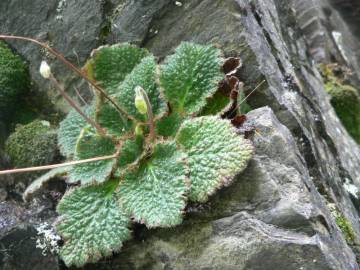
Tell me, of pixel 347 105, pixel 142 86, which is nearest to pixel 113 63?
pixel 142 86

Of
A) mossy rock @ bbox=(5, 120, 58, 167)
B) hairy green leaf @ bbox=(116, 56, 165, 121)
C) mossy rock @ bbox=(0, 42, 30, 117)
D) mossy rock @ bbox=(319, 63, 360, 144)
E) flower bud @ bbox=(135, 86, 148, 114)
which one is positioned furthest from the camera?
mossy rock @ bbox=(319, 63, 360, 144)

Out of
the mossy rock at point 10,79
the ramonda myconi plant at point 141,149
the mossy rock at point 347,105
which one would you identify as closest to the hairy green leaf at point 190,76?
the ramonda myconi plant at point 141,149

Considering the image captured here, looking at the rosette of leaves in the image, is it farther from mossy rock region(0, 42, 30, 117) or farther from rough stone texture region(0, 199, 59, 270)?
mossy rock region(0, 42, 30, 117)

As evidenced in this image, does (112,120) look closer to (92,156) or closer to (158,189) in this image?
(92,156)

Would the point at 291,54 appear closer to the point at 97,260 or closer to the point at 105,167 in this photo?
the point at 105,167

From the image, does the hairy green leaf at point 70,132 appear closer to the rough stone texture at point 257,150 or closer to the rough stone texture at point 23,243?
the rough stone texture at point 23,243

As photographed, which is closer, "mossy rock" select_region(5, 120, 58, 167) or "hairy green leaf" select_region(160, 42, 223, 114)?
"hairy green leaf" select_region(160, 42, 223, 114)

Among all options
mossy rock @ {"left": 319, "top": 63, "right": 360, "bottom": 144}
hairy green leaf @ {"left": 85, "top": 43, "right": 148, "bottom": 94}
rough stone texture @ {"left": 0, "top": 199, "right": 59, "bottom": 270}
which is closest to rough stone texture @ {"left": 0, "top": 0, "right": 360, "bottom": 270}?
rough stone texture @ {"left": 0, "top": 199, "right": 59, "bottom": 270}
